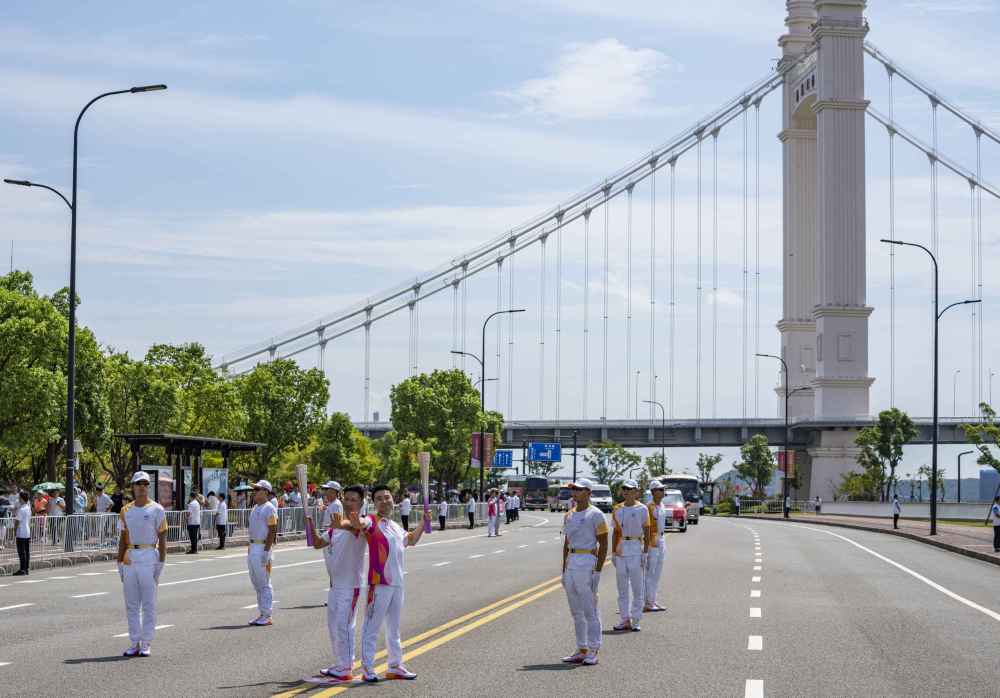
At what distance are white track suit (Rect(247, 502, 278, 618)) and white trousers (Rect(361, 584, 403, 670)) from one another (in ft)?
16.2

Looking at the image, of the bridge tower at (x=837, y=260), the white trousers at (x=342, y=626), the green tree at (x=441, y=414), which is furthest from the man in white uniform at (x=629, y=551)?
the bridge tower at (x=837, y=260)

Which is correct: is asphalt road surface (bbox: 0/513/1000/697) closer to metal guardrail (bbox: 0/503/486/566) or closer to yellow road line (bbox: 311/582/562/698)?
yellow road line (bbox: 311/582/562/698)

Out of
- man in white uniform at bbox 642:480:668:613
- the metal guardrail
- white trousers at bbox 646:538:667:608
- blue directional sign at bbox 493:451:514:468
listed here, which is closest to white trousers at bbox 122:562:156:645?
man in white uniform at bbox 642:480:668:613

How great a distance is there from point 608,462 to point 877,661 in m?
130

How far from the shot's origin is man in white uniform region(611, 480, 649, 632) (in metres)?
17.3

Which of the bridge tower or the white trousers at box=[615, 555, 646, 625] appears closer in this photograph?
the white trousers at box=[615, 555, 646, 625]

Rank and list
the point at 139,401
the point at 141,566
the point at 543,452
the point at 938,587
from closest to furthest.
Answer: the point at 141,566 < the point at 938,587 < the point at 139,401 < the point at 543,452

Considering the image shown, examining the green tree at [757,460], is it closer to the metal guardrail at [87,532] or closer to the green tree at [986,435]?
the green tree at [986,435]

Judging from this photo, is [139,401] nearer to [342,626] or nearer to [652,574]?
[652,574]

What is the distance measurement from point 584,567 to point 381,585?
238cm

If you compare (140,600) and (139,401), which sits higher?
(139,401)

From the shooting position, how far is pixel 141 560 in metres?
15.2

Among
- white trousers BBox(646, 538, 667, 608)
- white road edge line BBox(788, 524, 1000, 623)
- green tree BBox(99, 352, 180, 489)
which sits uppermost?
green tree BBox(99, 352, 180, 489)

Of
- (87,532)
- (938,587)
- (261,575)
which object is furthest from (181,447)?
(261,575)
